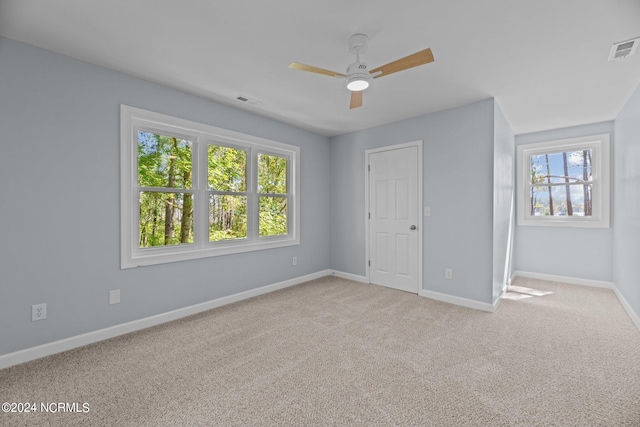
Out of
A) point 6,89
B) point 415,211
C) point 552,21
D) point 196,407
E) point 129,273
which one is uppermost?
point 552,21

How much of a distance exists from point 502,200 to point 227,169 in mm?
3754

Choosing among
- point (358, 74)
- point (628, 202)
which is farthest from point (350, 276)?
point (628, 202)

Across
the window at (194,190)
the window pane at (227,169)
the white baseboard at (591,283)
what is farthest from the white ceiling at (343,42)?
the white baseboard at (591,283)

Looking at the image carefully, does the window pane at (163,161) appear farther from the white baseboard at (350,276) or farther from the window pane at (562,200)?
the window pane at (562,200)

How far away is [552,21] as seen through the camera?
6.32ft

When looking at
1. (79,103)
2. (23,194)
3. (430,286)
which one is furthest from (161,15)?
(430,286)

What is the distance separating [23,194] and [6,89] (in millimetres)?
806

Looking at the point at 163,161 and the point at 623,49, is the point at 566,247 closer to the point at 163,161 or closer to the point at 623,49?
the point at 623,49

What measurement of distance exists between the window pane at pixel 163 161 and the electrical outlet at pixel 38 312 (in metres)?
1.29

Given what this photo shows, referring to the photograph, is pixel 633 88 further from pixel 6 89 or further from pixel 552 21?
pixel 6 89

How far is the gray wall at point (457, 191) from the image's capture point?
11.0 ft

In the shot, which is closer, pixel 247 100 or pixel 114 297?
pixel 114 297

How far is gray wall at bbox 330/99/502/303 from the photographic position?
11.0 feet

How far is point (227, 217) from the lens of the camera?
368 cm
